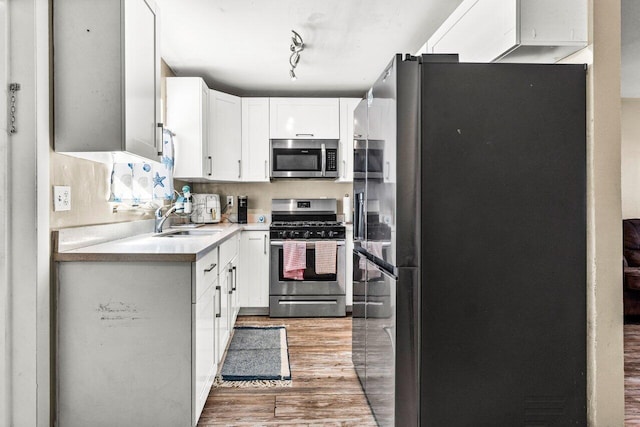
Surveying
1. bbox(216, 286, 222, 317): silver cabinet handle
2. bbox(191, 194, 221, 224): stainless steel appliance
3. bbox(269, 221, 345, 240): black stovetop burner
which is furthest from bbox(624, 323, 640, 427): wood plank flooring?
bbox(191, 194, 221, 224): stainless steel appliance

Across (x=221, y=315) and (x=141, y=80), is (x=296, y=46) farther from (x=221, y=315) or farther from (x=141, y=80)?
(x=221, y=315)

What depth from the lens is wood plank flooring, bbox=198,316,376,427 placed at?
2.03m

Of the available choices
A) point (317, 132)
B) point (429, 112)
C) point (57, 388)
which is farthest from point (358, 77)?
point (57, 388)

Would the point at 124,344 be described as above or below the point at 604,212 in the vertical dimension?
below

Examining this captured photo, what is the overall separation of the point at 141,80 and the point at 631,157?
531 centimetres

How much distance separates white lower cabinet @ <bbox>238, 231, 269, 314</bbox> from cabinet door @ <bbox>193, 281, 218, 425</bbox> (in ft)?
4.99

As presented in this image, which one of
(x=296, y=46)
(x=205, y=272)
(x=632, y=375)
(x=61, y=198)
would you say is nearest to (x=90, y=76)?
(x=61, y=198)

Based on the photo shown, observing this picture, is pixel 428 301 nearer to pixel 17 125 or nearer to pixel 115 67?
pixel 115 67

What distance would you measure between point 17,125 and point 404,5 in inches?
84.8

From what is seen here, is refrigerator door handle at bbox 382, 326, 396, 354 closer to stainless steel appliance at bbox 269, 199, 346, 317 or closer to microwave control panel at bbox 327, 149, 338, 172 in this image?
stainless steel appliance at bbox 269, 199, 346, 317

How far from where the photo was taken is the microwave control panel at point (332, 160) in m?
4.16

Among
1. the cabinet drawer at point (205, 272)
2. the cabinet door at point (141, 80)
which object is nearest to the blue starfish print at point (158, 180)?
Result: the cabinet door at point (141, 80)

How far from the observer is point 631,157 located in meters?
4.74

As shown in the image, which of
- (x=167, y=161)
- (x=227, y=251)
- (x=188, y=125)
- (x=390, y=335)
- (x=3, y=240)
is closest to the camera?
(x=3, y=240)
